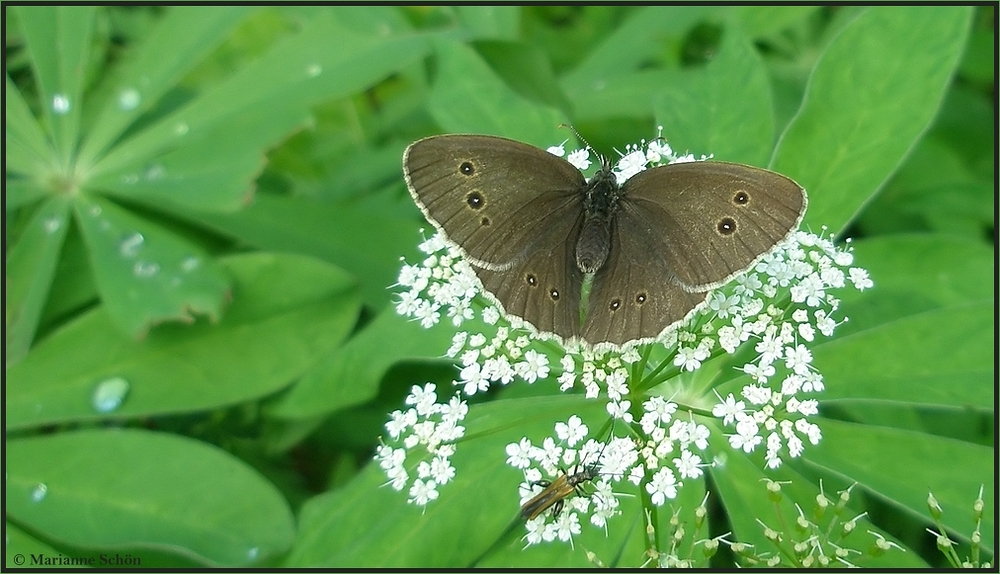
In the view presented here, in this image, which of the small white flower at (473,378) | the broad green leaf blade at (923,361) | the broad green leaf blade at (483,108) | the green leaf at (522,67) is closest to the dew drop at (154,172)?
the broad green leaf blade at (483,108)

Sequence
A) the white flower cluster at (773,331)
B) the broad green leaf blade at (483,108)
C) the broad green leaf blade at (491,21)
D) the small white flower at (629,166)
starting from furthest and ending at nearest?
1. the broad green leaf blade at (491,21)
2. the broad green leaf blade at (483,108)
3. the small white flower at (629,166)
4. the white flower cluster at (773,331)

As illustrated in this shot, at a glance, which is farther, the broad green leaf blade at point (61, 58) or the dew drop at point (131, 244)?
the broad green leaf blade at point (61, 58)

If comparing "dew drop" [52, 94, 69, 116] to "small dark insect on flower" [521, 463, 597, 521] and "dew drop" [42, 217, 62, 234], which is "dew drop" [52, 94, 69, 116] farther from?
"small dark insect on flower" [521, 463, 597, 521]

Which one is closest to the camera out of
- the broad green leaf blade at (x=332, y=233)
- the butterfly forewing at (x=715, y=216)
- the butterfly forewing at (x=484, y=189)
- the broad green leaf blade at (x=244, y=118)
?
the butterfly forewing at (x=715, y=216)

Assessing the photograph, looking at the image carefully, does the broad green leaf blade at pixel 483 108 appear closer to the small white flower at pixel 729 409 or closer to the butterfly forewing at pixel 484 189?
the butterfly forewing at pixel 484 189

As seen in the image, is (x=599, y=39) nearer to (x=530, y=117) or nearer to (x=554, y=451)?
(x=530, y=117)

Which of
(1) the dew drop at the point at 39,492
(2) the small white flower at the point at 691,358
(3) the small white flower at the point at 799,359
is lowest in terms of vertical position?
(3) the small white flower at the point at 799,359
